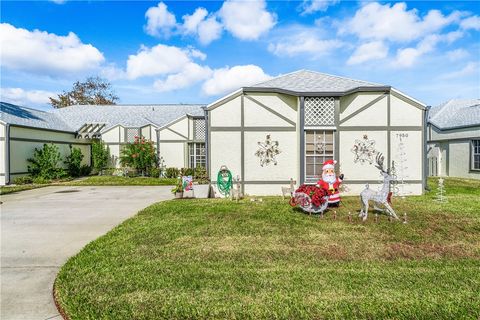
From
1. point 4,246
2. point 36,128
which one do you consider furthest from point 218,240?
point 36,128

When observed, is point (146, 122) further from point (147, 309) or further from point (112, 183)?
point (147, 309)

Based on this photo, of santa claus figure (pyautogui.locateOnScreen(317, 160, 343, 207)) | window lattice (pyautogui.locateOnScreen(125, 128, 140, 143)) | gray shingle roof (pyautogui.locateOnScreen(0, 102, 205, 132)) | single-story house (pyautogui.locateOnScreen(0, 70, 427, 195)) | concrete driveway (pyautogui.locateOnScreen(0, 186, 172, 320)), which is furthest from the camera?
gray shingle roof (pyautogui.locateOnScreen(0, 102, 205, 132))

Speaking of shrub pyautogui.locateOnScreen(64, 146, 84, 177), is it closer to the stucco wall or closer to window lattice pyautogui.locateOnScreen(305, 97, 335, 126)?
the stucco wall

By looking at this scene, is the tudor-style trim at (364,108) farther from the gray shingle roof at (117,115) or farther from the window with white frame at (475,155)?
the gray shingle roof at (117,115)

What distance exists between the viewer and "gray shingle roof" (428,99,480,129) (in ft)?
60.3

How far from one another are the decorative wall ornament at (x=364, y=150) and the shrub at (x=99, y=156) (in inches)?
731

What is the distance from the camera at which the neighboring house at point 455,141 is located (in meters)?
17.5

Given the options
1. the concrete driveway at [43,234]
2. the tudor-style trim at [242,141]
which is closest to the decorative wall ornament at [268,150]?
the tudor-style trim at [242,141]

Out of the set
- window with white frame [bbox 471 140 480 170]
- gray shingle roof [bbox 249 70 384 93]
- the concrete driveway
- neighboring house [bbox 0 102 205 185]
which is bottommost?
the concrete driveway

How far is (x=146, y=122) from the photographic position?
2403 centimetres

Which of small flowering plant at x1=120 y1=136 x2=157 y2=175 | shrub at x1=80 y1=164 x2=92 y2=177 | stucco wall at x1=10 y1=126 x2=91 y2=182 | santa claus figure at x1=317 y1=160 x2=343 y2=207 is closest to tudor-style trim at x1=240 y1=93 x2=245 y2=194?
santa claus figure at x1=317 y1=160 x2=343 y2=207

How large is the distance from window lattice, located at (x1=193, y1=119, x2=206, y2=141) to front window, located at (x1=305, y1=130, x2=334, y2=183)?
9711 mm

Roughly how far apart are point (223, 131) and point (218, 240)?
6.62 metres

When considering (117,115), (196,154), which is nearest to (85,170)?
(117,115)
